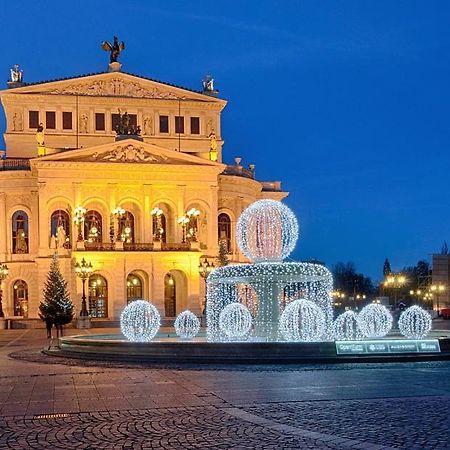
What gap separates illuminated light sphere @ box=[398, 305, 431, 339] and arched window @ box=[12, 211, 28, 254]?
4394 centimetres

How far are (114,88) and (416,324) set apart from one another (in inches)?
1961

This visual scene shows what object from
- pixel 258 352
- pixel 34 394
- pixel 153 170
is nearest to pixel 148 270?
pixel 153 170

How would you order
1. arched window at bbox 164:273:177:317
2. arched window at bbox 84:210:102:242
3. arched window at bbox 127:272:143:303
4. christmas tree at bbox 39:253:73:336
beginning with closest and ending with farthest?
christmas tree at bbox 39:253:73:336 < arched window at bbox 127:272:143:303 < arched window at bbox 164:273:177:317 < arched window at bbox 84:210:102:242

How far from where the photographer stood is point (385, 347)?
21781mm

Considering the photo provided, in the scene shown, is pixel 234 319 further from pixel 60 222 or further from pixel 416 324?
pixel 60 222

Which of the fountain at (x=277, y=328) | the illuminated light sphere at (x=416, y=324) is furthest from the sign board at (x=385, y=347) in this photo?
the illuminated light sphere at (x=416, y=324)

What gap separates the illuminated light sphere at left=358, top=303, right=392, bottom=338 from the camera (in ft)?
96.1

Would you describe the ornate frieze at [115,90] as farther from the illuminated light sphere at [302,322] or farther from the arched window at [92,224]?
the illuminated light sphere at [302,322]

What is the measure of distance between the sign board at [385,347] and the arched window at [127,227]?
44284mm

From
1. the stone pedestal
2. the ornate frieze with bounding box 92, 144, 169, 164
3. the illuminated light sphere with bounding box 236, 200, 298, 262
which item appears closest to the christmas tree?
the stone pedestal

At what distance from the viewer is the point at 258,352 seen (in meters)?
21.7

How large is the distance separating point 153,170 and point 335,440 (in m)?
55.7

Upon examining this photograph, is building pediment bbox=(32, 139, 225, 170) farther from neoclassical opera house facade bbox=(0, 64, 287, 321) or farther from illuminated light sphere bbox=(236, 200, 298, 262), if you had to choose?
illuminated light sphere bbox=(236, 200, 298, 262)

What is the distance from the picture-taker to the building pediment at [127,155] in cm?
6444
